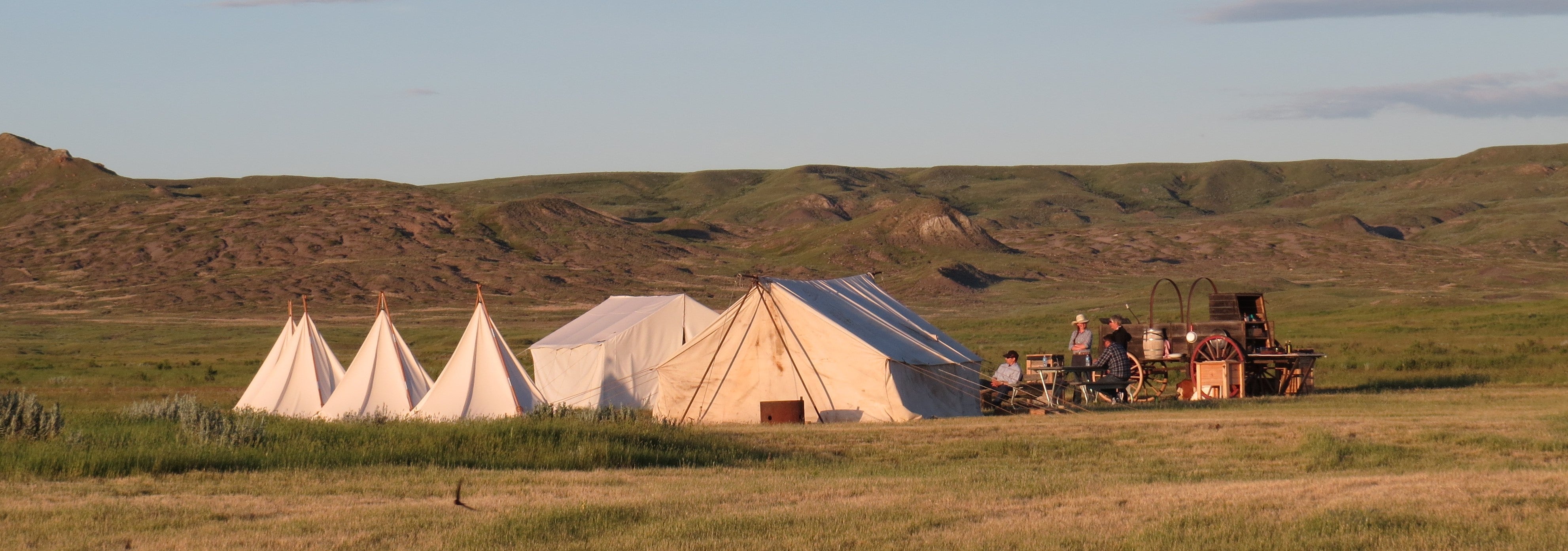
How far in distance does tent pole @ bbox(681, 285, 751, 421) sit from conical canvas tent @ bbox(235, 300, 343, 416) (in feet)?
22.4

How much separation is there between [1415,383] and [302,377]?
17539mm

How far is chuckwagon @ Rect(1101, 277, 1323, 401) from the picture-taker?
Result: 65.7ft

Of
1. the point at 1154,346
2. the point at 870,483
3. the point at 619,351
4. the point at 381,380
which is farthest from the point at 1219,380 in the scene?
the point at 381,380

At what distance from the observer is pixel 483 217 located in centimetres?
9162

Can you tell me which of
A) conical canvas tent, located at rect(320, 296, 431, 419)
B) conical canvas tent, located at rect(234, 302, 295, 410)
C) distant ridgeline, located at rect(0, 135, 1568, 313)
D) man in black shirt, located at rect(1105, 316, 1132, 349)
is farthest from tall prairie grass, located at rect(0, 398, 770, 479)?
distant ridgeline, located at rect(0, 135, 1568, 313)

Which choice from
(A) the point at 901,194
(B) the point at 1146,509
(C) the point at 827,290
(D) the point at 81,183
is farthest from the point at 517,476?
(A) the point at 901,194

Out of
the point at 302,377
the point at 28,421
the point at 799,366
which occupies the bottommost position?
the point at 302,377

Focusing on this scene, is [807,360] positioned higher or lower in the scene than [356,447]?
higher

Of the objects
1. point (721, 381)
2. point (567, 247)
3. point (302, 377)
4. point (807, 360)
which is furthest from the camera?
point (567, 247)

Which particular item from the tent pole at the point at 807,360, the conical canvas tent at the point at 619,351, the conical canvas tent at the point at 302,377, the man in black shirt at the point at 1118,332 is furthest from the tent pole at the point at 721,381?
the conical canvas tent at the point at 302,377

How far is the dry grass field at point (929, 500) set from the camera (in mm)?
7902

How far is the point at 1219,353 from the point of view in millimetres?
20172

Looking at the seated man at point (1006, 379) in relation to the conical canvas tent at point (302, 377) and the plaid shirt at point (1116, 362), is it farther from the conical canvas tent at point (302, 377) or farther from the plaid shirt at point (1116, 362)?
the conical canvas tent at point (302, 377)

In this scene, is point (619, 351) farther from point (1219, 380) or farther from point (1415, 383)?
point (1415, 383)
